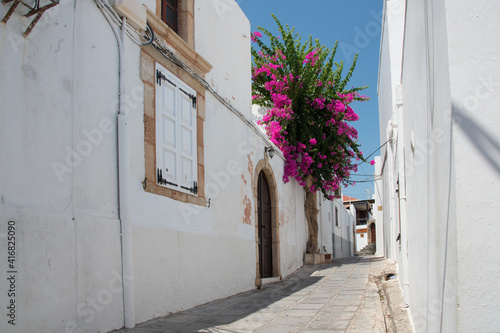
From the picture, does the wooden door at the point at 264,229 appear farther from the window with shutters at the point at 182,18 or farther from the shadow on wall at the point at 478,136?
the shadow on wall at the point at 478,136

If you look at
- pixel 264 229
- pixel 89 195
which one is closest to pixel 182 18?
pixel 89 195

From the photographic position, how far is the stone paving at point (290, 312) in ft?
17.7

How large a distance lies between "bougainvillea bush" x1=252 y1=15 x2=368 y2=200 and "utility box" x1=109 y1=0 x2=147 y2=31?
7445 millimetres

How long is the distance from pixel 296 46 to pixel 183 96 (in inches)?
316

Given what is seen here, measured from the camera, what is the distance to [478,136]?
2.35 meters

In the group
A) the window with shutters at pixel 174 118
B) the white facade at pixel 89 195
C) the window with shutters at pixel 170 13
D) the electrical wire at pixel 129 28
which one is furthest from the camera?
the window with shutters at pixel 170 13

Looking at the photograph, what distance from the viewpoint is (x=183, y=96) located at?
714cm

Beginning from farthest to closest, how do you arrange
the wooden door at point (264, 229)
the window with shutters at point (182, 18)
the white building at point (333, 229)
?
1. the white building at point (333, 229)
2. the wooden door at point (264, 229)
3. the window with shutters at point (182, 18)

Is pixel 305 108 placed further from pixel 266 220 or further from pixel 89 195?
pixel 89 195

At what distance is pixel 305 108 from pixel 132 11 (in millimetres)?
8535

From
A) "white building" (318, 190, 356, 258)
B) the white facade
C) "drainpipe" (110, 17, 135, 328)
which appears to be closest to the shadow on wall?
the white facade

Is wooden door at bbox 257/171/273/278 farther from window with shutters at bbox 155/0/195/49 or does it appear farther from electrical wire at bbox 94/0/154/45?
electrical wire at bbox 94/0/154/45

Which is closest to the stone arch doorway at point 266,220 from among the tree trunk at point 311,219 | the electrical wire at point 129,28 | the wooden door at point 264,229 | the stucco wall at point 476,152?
the wooden door at point 264,229

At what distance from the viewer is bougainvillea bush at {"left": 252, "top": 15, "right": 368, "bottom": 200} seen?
13.5 meters
